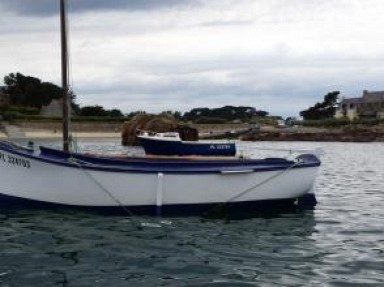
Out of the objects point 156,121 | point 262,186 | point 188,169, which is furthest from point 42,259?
point 156,121

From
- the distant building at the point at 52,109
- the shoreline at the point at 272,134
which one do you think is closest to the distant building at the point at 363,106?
the shoreline at the point at 272,134

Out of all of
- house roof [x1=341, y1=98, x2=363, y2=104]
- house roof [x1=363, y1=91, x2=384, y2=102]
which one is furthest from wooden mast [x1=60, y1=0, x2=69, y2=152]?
house roof [x1=341, y1=98, x2=363, y2=104]

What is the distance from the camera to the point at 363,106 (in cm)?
14812

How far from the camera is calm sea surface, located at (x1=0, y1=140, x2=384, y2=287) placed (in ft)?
34.3

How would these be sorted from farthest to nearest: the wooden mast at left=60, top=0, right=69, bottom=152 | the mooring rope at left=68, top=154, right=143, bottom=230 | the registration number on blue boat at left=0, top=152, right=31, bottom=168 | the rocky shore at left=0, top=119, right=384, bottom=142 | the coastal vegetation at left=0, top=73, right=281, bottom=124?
the coastal vegetation at left=0, top=73, right=281, bottom=124, the rocky shore at left=0, top=119, right=384, bottom=142, the wooden mast at left=60, top=0, right=69, bottom=152, the registration number on blue boat at left=0, top=152, right=31, bottom=168, the mooring rope at left=68, top=154, right=143, bottom=230

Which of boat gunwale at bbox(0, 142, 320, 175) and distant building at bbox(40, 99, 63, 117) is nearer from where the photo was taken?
boat gunwale at bbox(0, 142, 320, 175)

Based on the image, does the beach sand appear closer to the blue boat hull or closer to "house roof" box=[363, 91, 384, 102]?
the blue boat hull

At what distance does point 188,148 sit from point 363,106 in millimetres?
128649

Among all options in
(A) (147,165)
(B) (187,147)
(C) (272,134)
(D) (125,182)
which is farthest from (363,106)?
(D) (125,182)

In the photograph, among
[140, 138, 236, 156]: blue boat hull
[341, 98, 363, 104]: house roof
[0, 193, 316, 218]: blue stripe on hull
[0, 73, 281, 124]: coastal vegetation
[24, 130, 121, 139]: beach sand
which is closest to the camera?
[0, 193, 316, 218]: blue stripe on hull

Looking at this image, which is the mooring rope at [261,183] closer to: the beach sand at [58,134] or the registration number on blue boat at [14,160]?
the registration number on blue boat at [14,160]

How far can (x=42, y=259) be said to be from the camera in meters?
11.6

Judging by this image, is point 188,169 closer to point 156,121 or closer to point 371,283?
point 371,283

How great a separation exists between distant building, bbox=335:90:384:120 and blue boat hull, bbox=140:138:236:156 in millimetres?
115569
